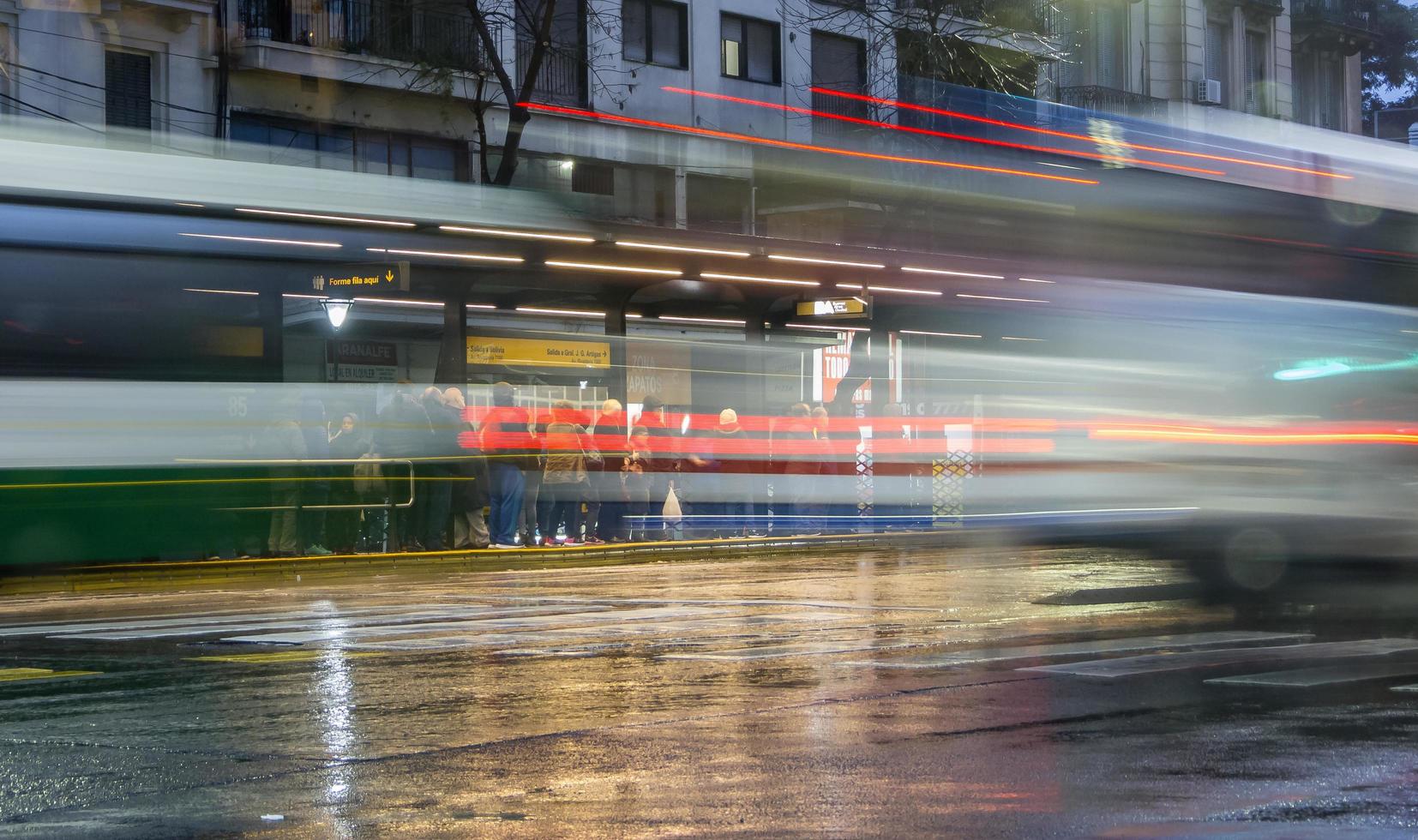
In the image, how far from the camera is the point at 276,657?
9.80 meters

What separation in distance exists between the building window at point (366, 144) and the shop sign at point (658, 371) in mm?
10632

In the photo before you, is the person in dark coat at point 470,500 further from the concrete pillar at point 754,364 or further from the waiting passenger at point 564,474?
the concrete pillar at point 754,364

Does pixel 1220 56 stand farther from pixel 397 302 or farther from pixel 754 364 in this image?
pixel 397 302

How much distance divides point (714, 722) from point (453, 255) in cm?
901

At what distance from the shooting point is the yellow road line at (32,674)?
901 cm

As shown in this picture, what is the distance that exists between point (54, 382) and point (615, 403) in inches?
246

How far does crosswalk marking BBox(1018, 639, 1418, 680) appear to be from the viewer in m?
8.77

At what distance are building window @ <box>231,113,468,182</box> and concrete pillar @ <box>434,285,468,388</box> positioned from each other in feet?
40.2

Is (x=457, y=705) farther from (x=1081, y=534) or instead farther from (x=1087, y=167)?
(x=1087, y=167)

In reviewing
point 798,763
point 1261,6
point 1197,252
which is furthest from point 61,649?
point 1261,6

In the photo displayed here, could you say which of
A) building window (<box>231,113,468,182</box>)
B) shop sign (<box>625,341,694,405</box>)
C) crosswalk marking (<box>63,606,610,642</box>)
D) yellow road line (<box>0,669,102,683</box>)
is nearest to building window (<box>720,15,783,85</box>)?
building window (<box>231,113,468,182</box>)

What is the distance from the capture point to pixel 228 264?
14.1 meters

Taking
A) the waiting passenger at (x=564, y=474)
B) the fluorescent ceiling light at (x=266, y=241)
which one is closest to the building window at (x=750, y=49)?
the waiting passenger at (x=564, y=474)

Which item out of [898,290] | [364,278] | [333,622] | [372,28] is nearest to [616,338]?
[364,278]
